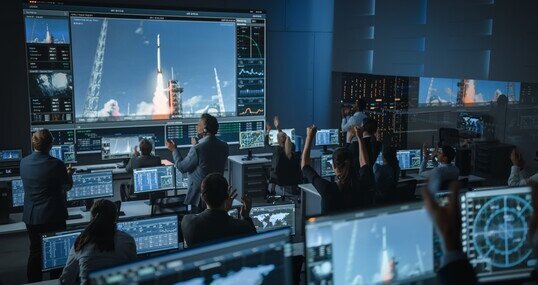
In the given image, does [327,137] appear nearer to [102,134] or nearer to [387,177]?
[102,134]

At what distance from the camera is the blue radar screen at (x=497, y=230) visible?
222 cm

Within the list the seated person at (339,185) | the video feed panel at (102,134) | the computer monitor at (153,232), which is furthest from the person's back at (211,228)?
the video feed panel at (102,134)

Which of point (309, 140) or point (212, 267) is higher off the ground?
point (309, 140)

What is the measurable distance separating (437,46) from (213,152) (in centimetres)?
409

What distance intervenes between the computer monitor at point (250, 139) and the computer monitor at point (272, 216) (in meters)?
4.51

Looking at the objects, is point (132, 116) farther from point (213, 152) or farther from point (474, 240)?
point (474, 240)

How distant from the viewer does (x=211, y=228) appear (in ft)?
8.77

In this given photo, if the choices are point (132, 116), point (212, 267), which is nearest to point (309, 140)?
point (212, 267)

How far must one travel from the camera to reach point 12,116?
27.3ft

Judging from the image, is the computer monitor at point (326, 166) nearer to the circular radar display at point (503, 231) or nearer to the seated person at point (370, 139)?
the seated person at point (370, 139)

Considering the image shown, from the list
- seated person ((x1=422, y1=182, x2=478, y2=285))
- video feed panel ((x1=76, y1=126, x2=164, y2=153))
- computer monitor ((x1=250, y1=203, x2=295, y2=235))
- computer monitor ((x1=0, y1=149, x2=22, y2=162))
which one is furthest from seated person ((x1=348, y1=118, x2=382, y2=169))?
computer monitor ((x1=0, y1=149, x2=22, y2=162))

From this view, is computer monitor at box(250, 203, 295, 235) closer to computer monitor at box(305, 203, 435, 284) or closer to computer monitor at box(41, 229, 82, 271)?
computer monitor at box(41, 229, 82, 271)

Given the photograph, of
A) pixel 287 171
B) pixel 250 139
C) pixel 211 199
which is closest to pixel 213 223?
pixel 211 199

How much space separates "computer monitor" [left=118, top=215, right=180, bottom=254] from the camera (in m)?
3.87
